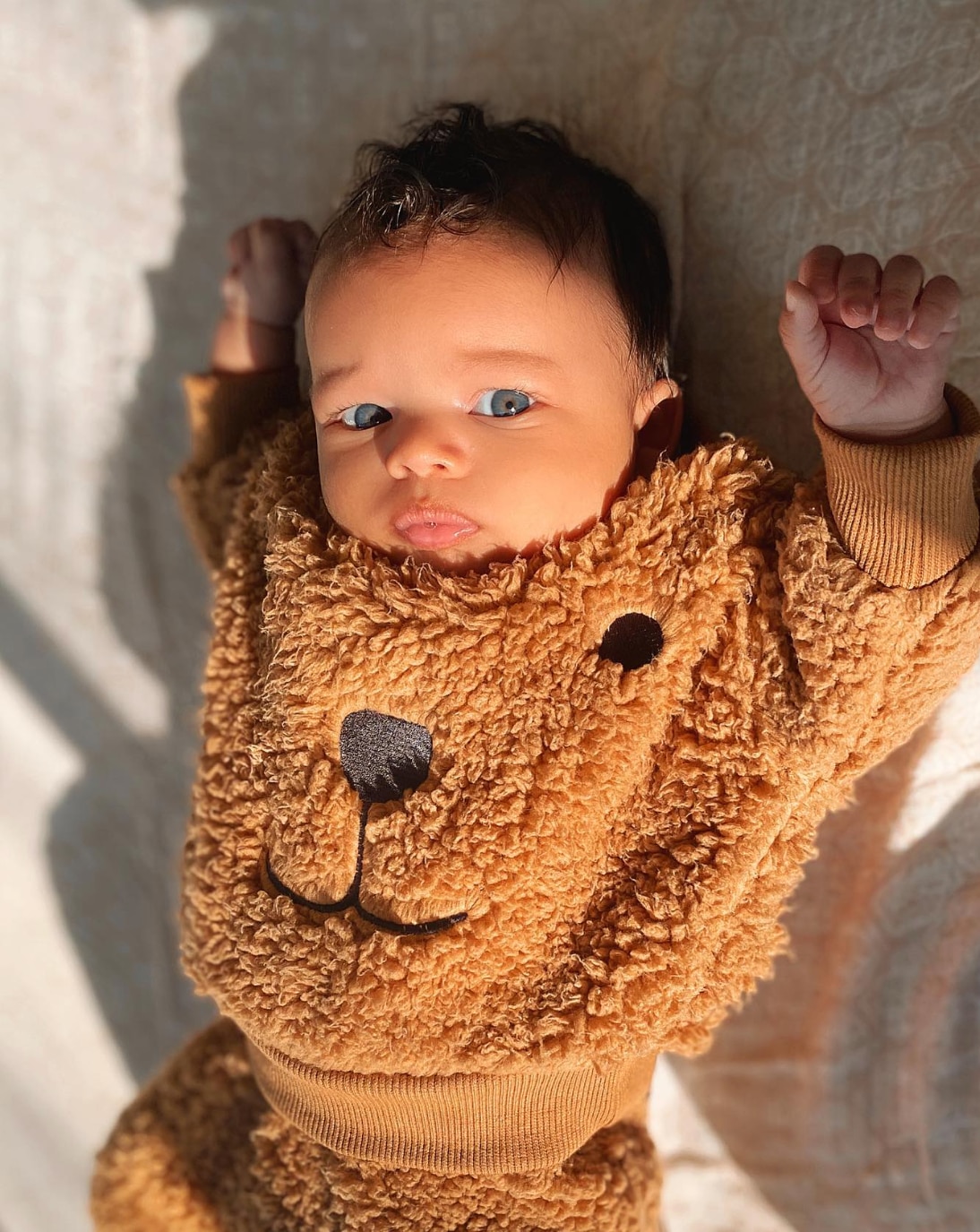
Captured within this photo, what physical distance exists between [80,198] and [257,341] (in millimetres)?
380

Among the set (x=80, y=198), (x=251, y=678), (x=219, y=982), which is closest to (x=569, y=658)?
(x=251, y=678)

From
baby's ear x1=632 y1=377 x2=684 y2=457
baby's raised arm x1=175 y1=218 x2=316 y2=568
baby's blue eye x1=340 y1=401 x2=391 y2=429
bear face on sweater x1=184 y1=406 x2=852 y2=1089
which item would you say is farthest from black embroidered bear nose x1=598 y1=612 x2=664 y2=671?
baby's raised arm x1=175 y1=218 x2=316 y2=568

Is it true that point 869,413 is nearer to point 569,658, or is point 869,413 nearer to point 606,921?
point 569,658

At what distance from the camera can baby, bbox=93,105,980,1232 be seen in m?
0.84

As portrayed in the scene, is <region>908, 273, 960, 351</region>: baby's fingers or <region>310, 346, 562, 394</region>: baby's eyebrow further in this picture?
<region>310, 346, 562, 394</region>: baby's eyebrow

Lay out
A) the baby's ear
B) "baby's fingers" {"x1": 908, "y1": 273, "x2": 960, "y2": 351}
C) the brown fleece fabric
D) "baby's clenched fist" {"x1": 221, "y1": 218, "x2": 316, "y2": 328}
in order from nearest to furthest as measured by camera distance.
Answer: "baby's fingers" {"x1": 908, "y1": 273, "x2": 960, "y2": 351}
the brown fleece fabric
the baby's ear
"baby's clenched fist" {"x1": 221, "y1": 218, "x2": 316, "y2": 328}

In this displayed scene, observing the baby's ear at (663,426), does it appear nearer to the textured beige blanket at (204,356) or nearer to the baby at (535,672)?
the baby at (535,672)

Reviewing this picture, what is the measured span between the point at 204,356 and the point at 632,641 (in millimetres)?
745

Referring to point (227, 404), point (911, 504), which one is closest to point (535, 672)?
point (911, 504)

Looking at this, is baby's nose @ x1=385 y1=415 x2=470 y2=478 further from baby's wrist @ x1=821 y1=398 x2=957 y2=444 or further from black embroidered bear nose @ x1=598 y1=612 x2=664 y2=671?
baby's wrist @ x1=821 y1=398 x2=957 y2=444

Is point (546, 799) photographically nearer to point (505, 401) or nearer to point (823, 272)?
point (505, 401)

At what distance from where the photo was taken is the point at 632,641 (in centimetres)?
92

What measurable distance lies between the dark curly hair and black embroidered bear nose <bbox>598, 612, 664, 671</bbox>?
0.72 feet

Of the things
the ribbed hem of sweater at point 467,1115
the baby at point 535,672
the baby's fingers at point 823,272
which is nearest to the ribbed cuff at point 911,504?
the baby at point 535,672
